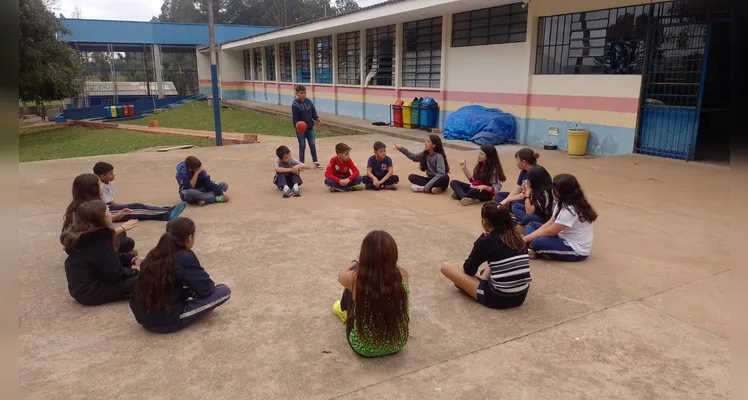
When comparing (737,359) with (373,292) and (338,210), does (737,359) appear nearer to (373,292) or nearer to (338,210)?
(373,292)

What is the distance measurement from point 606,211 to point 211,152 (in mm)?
8435

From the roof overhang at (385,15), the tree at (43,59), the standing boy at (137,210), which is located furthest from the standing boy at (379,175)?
the tree at (43,59)

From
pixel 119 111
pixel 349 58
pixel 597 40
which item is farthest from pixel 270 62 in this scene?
pixel 597 40

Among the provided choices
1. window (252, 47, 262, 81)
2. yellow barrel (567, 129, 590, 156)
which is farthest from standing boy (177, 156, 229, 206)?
window (252, 47, 262, 81)

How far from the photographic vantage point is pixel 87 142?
17.6m

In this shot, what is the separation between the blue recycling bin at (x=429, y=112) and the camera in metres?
15.0

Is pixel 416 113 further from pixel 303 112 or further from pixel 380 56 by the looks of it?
pixel 303 112

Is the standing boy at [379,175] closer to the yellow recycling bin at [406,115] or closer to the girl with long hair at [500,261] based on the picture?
the girl with long hair at [500,261]

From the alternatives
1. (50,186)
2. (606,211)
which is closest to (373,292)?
(606,211)

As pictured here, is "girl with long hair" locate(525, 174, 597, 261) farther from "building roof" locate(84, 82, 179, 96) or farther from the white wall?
"building roof" locate(84, 82, 179, 96)

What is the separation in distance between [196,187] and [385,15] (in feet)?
31.4

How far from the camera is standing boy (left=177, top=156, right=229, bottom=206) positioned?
6902 millimetres

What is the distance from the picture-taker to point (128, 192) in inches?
306

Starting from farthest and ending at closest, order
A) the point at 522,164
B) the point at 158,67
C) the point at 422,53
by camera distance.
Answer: the point at 158,67, the point at 422,53, the point at 522,164
